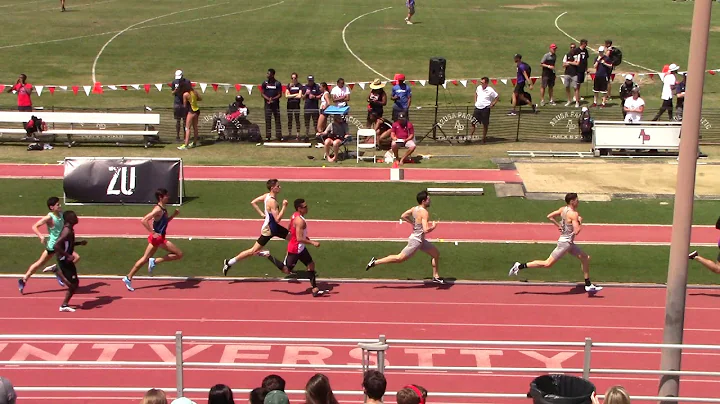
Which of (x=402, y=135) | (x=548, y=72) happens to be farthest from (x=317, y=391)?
(x=548, y=72)

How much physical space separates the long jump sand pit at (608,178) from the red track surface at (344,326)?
6.21 m

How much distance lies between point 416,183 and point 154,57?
19.5 meters

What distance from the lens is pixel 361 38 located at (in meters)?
43.2

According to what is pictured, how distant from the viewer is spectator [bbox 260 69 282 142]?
27.6 meters

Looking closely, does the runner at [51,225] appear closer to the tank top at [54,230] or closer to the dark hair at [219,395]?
the tank top at [54,230]

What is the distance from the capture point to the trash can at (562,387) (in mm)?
9922

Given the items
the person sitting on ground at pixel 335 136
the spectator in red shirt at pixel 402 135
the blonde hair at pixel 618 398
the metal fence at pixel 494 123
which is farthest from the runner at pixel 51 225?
the metal fence at pixel 494 123

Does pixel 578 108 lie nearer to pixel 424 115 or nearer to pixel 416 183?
pixel 424 115

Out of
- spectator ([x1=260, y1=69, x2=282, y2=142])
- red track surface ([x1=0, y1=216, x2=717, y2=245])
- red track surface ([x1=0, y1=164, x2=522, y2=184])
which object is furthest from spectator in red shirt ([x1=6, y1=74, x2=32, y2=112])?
red track surface ([x1=0, y1=216, x2=717, y2=245])

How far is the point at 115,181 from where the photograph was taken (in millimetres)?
21531

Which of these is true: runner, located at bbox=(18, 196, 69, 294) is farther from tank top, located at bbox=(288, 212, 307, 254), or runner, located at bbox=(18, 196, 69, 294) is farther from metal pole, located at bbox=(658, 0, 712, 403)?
metal pole, located at bbox=(658, 0, 712, 403)

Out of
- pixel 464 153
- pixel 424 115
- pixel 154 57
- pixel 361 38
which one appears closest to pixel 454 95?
pixel 424 115

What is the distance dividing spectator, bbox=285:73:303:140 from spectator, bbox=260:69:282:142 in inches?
11.5

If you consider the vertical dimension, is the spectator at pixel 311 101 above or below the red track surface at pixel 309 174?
above
